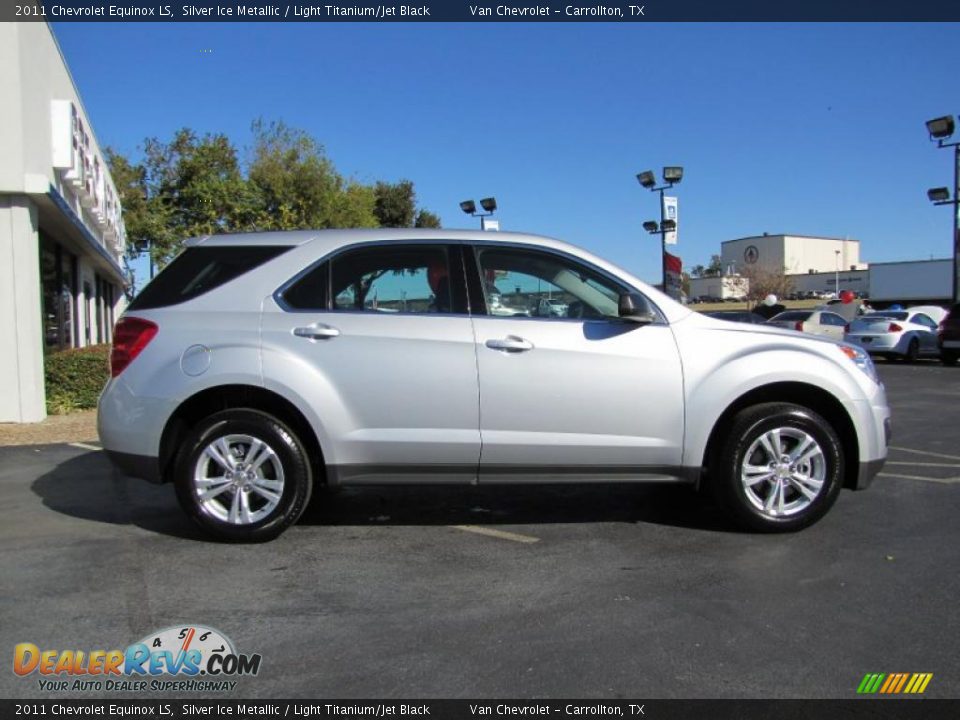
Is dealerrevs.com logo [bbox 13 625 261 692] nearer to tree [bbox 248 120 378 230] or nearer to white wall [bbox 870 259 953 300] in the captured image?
tree [bbox 248 120 378 230]

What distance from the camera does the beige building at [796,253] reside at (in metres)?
95.4

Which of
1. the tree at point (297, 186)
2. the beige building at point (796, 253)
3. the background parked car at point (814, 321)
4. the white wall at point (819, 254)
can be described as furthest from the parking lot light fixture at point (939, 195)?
the white wall at point (819, 254)

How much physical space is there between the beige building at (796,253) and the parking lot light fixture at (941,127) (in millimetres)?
66241

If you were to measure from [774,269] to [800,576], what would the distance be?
84460mm

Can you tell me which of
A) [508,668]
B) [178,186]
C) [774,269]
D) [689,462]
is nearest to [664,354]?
[689,462]

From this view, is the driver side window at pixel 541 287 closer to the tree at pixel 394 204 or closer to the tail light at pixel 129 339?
the tail light at pixel 129 339

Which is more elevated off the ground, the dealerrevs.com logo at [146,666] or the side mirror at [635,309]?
the side mirror at [635,309]

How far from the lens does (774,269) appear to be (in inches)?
3241

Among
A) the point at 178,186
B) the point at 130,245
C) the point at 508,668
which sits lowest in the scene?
the point at 508,668

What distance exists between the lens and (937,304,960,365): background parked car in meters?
19.0

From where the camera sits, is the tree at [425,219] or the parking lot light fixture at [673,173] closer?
the parking lot light fixture at [673,173]

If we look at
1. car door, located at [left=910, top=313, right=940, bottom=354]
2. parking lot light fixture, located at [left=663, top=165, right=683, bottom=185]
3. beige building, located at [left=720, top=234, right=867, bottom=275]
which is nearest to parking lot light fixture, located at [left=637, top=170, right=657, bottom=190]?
parking lot light fixture, located at [left=663, top=165, right=683, bottom=185]

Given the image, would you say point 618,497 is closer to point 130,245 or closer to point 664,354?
point 664,354

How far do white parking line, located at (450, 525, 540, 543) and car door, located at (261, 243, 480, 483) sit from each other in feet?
1.70
